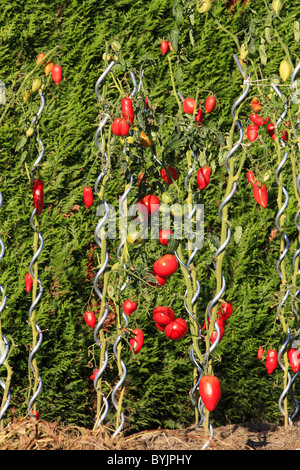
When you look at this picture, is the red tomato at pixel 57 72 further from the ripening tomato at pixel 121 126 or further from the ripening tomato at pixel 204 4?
the ripening tomato at pixel 204 4

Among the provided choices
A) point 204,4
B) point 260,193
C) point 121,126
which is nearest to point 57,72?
point 121,126

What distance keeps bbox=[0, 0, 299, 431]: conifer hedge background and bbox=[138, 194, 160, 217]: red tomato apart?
80 cm

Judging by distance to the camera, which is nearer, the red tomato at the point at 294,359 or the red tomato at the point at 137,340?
the red tomato at the point at 137,340

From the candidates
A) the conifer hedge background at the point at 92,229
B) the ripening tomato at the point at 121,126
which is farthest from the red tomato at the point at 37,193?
the conifer hedge background at the point at 92,229

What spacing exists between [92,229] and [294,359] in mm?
1078

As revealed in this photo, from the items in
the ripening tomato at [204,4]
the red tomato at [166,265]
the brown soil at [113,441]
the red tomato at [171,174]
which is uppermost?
the ripening tomato at [204,4]

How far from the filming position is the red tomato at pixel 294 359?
6.49ft

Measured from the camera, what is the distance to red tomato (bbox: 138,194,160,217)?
153cm

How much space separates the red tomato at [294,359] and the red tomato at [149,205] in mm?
886

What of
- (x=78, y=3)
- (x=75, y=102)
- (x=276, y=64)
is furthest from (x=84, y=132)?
(x=276, y=64)

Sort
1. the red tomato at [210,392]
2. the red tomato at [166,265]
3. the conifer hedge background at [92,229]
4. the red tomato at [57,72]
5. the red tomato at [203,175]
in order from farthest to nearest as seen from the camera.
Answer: the conifer hedge background at [92,229]
the red tomato at [57,72]
the red tomato at [203,175]
the red tomato at [166,265]
the red tomato at [210,392]

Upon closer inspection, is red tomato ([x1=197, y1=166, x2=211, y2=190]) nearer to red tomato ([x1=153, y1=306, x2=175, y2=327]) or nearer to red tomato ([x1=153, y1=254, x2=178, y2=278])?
red tomato ([x1=153, y1=254, x2=178, y2=278])

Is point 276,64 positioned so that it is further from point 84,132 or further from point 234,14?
point 84,132

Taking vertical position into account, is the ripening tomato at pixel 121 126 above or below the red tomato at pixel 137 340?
above
